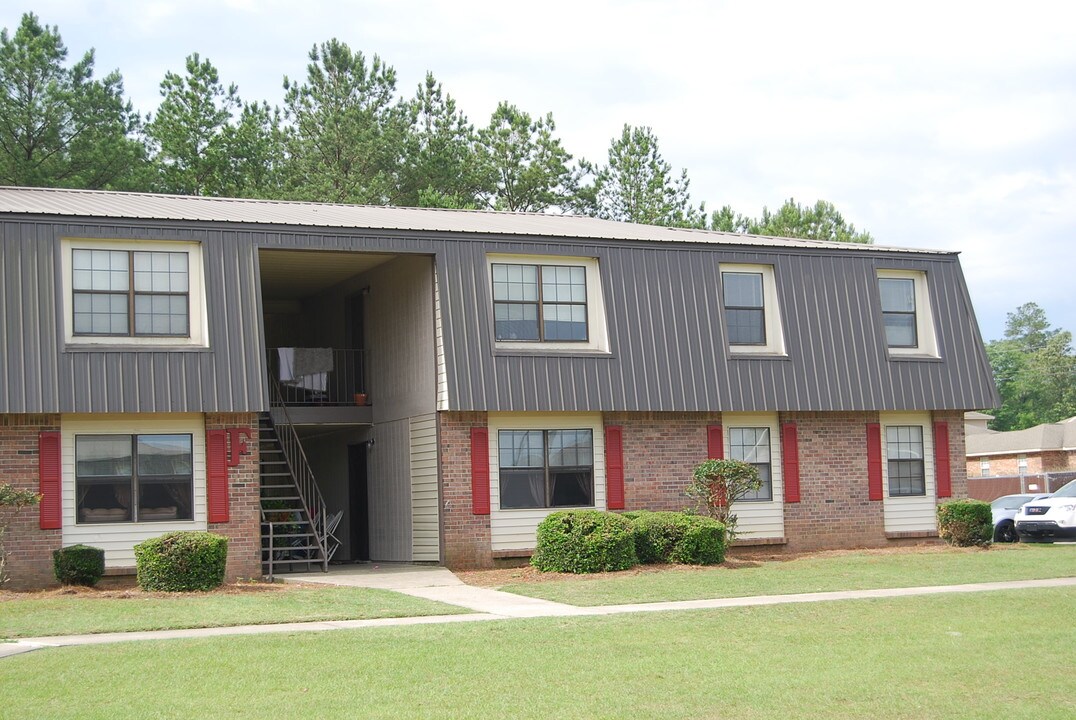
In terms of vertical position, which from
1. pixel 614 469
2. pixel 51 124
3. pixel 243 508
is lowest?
pixel 243 508

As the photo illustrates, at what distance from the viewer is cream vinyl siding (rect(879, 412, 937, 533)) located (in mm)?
25312

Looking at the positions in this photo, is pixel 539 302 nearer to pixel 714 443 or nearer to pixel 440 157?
pixel 714 443

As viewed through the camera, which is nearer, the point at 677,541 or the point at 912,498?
the point at 677,541

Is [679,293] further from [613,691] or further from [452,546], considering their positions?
[613,691]

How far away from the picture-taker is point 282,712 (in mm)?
9883

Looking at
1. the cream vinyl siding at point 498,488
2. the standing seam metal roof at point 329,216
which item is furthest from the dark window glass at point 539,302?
the cream vinyl siding at point 498,488

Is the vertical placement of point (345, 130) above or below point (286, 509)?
above

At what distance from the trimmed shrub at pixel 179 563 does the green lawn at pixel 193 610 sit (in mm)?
301

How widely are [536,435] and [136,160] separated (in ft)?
74.7

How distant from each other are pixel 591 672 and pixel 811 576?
8.92 m

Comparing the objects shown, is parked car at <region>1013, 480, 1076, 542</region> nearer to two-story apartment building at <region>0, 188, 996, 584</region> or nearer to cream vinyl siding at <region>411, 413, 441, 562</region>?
two-story apartment building at <region>0, 188, 996, 584</region>

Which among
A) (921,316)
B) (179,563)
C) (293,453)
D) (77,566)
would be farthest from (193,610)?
(921,316)

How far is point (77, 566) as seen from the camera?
18578 millimetres

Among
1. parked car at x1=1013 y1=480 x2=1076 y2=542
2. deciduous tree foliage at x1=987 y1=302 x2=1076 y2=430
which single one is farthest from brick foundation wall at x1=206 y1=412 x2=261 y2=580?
deciduous tree foliage at x1=987 y1=302 x2=1076 y2=430
